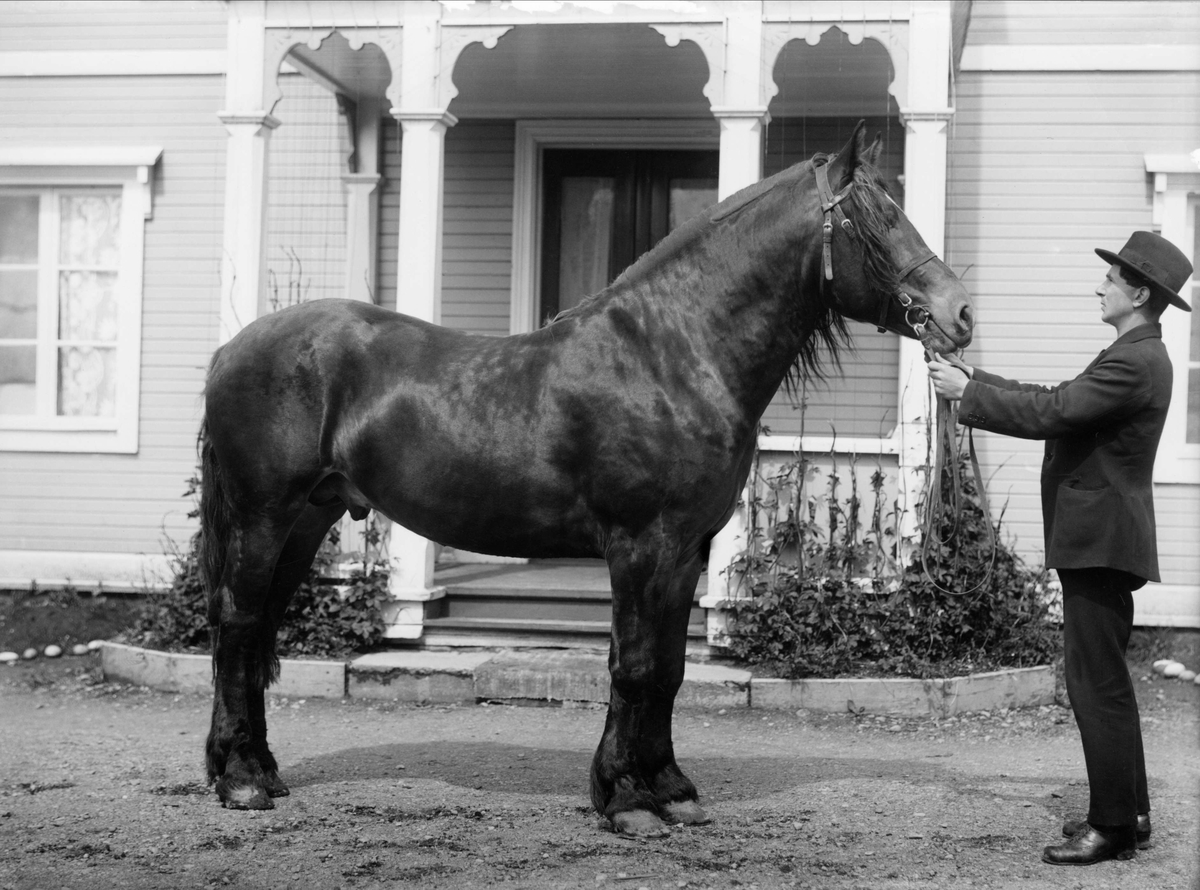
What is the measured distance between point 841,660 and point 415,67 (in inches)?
168

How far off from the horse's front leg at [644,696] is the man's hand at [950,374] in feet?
3.47

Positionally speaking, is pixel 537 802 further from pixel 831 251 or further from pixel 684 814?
pixel 831 251

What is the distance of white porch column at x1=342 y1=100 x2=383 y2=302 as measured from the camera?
8906 millimetres

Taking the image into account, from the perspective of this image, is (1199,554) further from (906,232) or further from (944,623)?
(906,232)

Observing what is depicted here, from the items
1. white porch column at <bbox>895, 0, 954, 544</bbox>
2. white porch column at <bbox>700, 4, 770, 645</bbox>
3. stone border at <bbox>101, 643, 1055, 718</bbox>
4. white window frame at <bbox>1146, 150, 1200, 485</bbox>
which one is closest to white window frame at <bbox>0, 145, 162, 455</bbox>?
stone border at <bbox>101, 643, 1055, 718</bbox>

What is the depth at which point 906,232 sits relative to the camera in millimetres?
3885

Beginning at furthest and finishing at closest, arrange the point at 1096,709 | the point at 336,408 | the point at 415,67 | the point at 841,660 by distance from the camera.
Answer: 1. the point at 415,67
2. the point at 841,660
3. the point at 336,408
4. the point at 1096,709

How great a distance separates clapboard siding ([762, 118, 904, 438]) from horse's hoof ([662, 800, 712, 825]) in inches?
184

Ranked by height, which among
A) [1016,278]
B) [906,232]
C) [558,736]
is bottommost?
[558,736]

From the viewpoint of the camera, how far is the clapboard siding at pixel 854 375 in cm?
870

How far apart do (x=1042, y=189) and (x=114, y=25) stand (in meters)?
6.84

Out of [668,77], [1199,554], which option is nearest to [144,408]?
[668,77]

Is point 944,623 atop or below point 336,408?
below

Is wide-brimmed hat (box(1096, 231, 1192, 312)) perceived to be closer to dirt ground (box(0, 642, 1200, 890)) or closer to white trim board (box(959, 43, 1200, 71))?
dirt ground (box(0, 642, 1200, 890))
